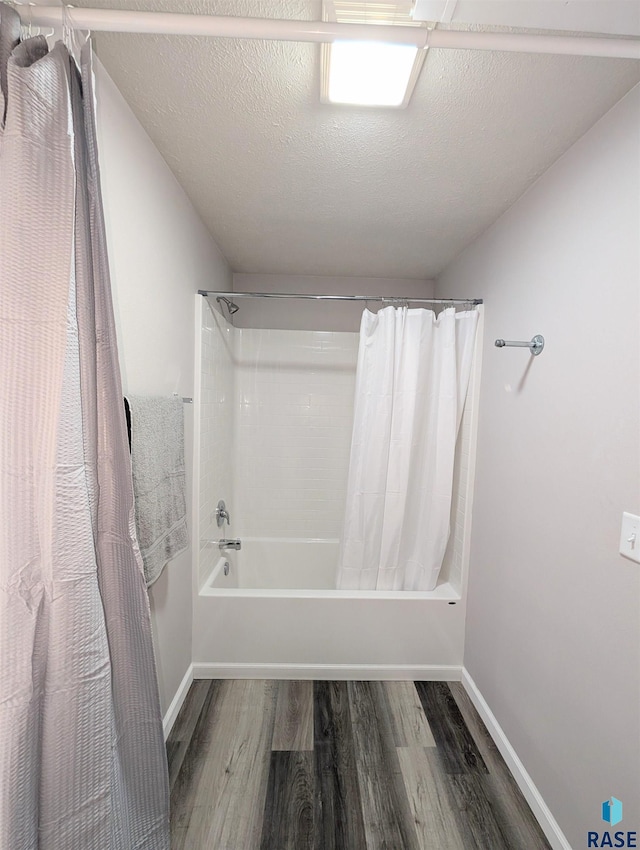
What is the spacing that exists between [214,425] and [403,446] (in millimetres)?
1181

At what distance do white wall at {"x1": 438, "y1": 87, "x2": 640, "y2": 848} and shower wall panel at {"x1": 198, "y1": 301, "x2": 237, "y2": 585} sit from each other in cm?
153

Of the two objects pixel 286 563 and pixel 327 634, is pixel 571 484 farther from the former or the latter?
pixel 286 563

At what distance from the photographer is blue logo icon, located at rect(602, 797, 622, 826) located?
119 cm

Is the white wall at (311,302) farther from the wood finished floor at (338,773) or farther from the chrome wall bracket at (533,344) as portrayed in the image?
the wood finished floor at (338,773)

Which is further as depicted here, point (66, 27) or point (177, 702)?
point (177, 702)

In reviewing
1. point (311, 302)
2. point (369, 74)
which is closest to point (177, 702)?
point (369, 74)

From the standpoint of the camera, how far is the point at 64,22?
93 cm

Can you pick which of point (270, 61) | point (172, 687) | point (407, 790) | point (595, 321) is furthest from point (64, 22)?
point (407, 790)

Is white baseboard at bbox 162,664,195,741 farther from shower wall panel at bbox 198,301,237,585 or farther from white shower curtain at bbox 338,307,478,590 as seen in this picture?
white shower curtain at bbox 338,307,478,590

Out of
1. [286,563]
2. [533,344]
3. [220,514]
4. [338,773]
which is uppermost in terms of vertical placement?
[533,344]

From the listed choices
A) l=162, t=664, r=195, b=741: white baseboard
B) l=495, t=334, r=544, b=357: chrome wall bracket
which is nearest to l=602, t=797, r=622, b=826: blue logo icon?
l=495, t=334, r=544, b=357: chrome wall bracket

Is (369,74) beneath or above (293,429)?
above

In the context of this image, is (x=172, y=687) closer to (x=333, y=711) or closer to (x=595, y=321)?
(x=333, y=711)

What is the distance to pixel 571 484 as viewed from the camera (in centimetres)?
147
